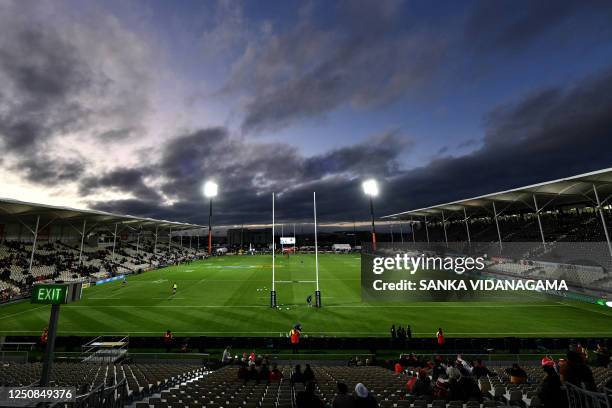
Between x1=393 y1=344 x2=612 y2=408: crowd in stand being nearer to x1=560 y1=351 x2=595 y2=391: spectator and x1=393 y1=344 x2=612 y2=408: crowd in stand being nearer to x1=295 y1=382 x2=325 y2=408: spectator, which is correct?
x1=560 y1=351 x2=595 y2=391: spectator

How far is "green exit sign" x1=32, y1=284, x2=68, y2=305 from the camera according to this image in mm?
7734

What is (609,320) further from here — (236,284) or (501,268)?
(236,284)

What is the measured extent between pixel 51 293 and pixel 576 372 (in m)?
11.6

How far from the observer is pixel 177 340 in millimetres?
20094

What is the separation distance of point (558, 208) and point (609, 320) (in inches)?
1850

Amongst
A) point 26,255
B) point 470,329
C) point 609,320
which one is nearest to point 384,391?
point 470,329

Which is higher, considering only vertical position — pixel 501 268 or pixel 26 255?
pixel 26 255

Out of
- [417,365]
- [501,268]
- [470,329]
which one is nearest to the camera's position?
[417,365]

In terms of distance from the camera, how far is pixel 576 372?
4945 millimetres

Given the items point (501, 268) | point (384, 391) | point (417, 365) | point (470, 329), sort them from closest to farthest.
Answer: point (384, 391)
point (417, 365)
point (470, 329)
point (501, 268)

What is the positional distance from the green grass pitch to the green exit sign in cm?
1639

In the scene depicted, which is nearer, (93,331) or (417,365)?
(417,365)

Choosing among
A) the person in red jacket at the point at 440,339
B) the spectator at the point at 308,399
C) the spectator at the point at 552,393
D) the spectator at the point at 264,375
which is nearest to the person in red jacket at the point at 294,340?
the spectator at the point at 264,375

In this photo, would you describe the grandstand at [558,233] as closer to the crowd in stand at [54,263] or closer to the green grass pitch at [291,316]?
the green grass pitch at [291,316]
